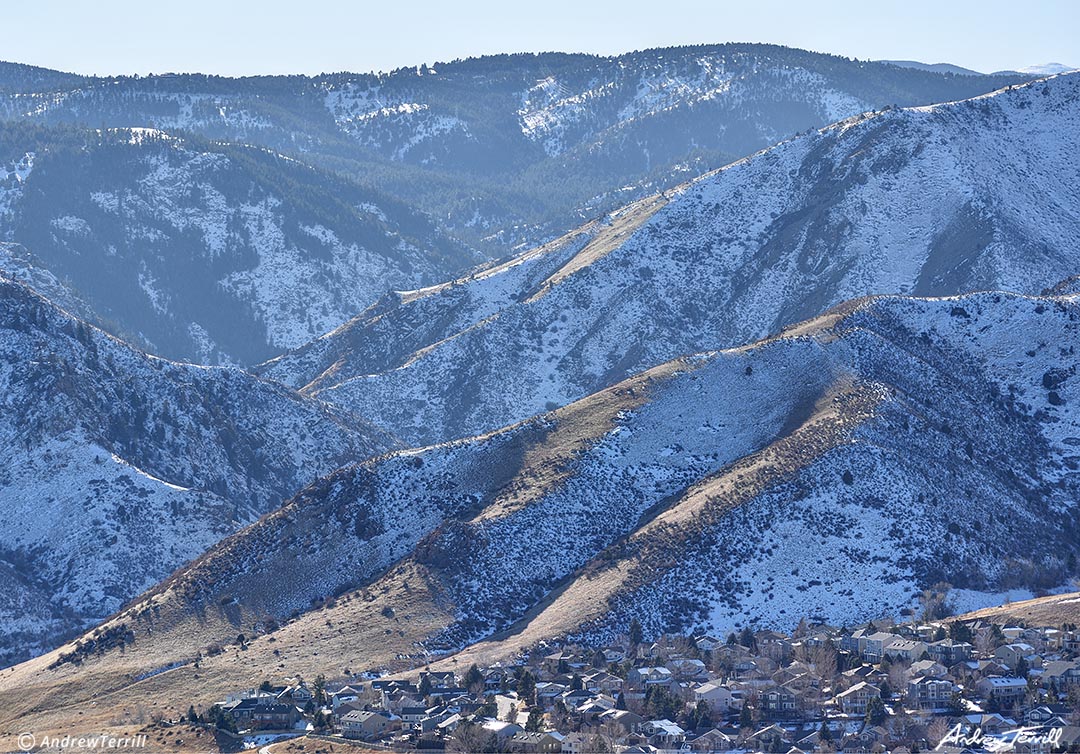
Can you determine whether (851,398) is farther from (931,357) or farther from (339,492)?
(339,492)

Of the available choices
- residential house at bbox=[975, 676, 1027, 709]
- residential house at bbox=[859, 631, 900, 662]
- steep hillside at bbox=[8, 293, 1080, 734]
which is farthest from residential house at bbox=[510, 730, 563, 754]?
steep hillside at bbox=[8, 293, 1080, 734]

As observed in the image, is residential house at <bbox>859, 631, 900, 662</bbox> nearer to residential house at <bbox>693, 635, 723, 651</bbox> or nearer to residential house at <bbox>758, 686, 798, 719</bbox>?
residential house at <bbox>693, 635, 723, 651</bbox>

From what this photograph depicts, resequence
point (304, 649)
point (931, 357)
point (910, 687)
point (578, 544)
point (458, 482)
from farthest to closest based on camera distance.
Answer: point (931, 357) → point (458, 482) → point (578, 544) → point (304, 649) → point (910, 687)

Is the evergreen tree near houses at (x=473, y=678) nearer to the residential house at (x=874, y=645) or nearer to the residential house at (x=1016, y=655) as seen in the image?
the residential house at (x=874, y=645)

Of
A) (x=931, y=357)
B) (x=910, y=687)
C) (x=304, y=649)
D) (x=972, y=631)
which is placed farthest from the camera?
(x=931, y=357)

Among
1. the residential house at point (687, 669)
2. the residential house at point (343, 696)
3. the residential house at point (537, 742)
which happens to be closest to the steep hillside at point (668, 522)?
the residential house at point (343, 696)

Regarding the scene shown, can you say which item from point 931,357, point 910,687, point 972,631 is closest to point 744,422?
point 931,357
